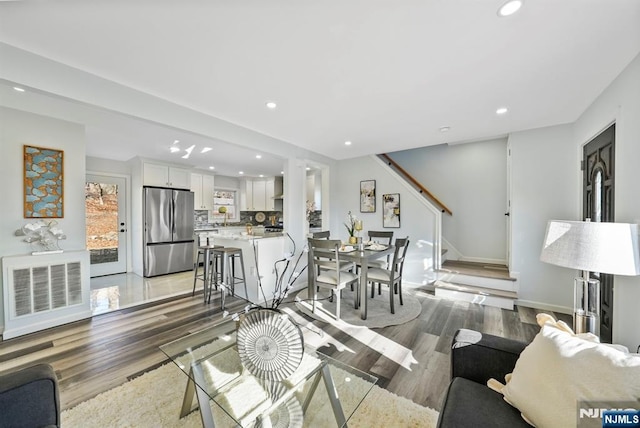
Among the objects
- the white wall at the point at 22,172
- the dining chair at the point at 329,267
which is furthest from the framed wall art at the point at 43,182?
the dining chair at the point at 329,267

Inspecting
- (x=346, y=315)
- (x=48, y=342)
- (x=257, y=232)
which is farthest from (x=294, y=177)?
(x=48, y=342)

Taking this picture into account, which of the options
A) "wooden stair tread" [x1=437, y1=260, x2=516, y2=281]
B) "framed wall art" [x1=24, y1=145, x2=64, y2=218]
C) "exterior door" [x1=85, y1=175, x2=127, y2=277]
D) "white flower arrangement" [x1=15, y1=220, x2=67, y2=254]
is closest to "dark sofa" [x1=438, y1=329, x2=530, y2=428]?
"wooden stair tread" [x1=437, y1=260, x2=516, y2=281]

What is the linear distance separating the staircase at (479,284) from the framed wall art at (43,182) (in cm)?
541

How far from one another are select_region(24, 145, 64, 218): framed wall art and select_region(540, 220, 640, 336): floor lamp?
498cm

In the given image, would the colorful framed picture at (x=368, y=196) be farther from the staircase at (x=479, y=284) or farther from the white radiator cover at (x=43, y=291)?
the white radiator cover at (x=43, y=291)

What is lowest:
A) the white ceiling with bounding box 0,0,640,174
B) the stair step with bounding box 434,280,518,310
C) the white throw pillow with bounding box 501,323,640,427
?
the stair step with bounding box 434,280,518,310

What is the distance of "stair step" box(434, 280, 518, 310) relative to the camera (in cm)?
339

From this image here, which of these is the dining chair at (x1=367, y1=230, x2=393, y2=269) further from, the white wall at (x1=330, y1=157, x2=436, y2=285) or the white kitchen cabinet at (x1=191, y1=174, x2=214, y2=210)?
the white kitchen cabinet at (x1=191, y1=174, x2=214, y2=210)

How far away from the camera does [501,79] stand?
2.14m

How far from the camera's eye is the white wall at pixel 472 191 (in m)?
4.65

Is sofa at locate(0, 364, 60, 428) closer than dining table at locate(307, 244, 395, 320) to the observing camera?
Yes

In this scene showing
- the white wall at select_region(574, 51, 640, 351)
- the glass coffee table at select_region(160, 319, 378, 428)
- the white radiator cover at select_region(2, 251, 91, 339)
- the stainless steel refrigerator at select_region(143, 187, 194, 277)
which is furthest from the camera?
the stainless steel refrigerator at select_region(143, 187, 194, 277)

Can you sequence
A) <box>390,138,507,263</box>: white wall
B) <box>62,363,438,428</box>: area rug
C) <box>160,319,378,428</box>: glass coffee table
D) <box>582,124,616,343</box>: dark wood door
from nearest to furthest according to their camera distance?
<box>160,319,378,428</box>: glass coffee table → <box>62,363,438,428</box>: area rug → <box>582,124,616,343</box>: dark wood door → <box>390,138,507,263</box>: white wall

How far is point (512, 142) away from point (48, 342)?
6226 mm
